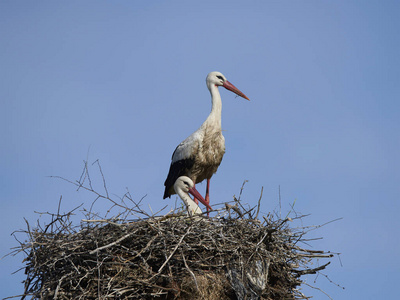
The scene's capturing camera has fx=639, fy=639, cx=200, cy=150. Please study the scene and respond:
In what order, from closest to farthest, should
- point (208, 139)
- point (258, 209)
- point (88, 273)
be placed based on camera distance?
point (88, 273)
point (258, 209)
point (208, 139)

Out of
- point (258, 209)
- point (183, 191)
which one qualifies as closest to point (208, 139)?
point (183, 191)

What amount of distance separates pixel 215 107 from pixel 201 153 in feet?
2.65

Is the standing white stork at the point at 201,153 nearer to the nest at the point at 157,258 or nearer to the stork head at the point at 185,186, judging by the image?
the stork head at the point at 185,186

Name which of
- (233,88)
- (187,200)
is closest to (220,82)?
(233,88)

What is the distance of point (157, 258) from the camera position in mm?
6047

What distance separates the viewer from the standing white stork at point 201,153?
9.04 metres

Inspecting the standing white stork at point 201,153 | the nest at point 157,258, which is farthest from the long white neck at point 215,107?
the nest at point 157,258

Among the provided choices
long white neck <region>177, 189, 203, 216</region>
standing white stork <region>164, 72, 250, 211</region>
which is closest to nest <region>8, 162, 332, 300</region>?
long white neck <region>177, 189, 203, 216</region>

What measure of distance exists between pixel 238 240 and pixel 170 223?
2.21 ft

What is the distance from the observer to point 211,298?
240 inches

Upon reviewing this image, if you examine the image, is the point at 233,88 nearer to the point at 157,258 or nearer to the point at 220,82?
the point at 220,82

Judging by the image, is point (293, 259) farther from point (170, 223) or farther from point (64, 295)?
point (64, 295)

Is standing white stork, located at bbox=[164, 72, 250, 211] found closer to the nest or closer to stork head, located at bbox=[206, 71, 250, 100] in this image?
stork head, located at bbox=[206, 71, 250, 100]

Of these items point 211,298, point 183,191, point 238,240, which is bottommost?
point 211,298
